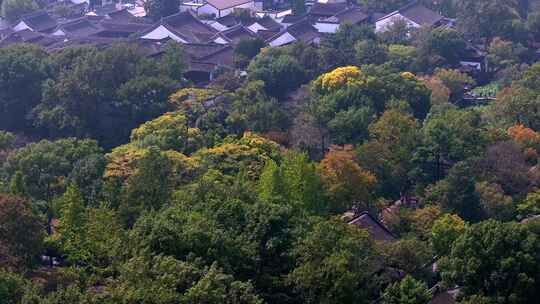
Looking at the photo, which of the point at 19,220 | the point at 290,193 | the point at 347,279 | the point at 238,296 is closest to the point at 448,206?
the point at 290,193

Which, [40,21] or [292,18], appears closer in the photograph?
[40,21]

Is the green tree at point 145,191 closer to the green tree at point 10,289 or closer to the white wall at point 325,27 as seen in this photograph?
the green tree at point 10,289

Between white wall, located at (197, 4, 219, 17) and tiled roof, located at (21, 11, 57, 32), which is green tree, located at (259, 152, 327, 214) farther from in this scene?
white wall, located at (197, 4, 219, 17)

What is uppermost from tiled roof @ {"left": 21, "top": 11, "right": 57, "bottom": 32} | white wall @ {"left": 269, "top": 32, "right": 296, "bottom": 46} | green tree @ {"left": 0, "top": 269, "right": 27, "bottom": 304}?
green tree @ {"left": 0, "top": 269, "right": 27, "bottom": 304}

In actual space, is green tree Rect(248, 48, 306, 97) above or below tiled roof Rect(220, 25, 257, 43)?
above

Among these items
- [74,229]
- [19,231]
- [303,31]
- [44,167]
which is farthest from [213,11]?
[19,231]

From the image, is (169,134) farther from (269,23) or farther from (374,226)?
(269,23)

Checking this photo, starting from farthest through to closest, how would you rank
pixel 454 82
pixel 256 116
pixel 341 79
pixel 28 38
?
1. pixel 28 38
2. pixel 454 82
3. pixel 341 79
4. pixel 256 116

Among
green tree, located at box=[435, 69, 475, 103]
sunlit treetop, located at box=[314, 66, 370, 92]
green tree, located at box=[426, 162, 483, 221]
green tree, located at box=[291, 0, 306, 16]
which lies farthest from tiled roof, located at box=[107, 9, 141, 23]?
green tree, located at box=[426, 162, 483, 221]
